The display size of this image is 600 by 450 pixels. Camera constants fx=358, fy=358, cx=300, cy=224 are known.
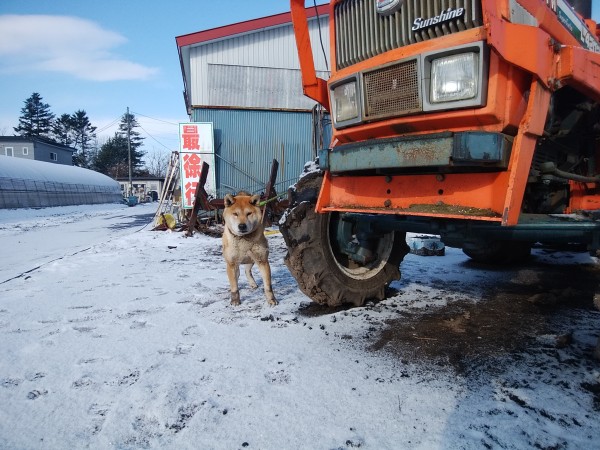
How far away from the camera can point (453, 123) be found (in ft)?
6.44

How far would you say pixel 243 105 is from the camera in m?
12.0

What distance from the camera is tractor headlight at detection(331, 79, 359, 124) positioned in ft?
7.73

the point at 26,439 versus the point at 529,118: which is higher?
the point at 529,118

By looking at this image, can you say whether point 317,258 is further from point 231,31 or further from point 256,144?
point 231,31

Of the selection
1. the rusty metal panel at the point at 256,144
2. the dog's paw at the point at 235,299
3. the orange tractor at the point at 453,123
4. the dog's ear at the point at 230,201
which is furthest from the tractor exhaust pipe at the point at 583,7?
the rusty metal panel at the point at 256,144

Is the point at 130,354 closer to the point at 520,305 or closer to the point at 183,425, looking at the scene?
the point at 183,425

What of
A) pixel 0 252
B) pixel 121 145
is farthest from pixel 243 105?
pixel 121 145

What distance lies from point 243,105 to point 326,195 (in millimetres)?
10292

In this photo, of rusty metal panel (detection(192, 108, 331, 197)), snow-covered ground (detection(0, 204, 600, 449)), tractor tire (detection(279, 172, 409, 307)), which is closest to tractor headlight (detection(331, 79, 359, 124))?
tractor tire (detection(279, 172, 409, 307))

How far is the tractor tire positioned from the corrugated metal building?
910cm

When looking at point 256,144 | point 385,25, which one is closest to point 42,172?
point 256,144

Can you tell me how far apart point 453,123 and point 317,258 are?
4.59ft

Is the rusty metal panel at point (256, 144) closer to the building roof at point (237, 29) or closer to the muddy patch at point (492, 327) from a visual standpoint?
the building roof at point (237, 29)

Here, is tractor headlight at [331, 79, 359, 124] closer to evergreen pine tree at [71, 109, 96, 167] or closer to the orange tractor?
the orange tractor
